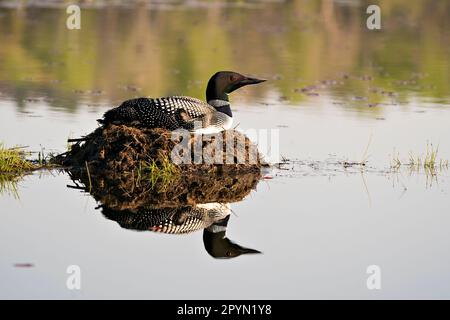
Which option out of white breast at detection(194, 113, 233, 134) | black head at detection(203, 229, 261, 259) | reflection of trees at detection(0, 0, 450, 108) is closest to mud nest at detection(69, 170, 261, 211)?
white breast at detection(194, 113, 233, 134)

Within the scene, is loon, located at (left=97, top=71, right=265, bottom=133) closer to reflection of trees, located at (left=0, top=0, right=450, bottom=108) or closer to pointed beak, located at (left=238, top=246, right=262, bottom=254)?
pointed beak, located at (left=238, top=246, right=262, bottom=254)

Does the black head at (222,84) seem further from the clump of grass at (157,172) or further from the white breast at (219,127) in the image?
the clump of grass at (157,172)

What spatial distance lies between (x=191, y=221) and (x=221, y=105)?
7.68 ft

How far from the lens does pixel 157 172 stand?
10039mm

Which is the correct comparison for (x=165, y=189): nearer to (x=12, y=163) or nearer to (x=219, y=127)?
(x=219, y=127)

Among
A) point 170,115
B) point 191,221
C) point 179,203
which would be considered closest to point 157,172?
point 170,115

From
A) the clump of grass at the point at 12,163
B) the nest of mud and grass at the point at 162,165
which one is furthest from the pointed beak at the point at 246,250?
the clump of grass at the point at 12,163

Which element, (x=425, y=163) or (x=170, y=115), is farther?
(x=425, y=163)

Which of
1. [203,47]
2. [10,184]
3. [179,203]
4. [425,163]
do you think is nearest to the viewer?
[179,203]

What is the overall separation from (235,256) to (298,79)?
973cm

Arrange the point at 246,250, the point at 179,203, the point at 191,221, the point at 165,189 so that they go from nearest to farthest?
the point at 246,250 < the point at 191,221 < the point at 179,203 < the point at 165,189

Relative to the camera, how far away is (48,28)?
23297 millimetres

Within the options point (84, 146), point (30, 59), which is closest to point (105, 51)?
point (30, 59)

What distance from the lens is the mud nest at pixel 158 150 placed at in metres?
10.1
